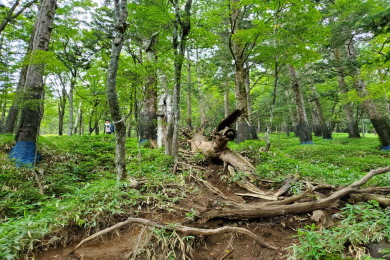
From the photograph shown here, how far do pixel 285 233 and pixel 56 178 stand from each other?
16.6ft

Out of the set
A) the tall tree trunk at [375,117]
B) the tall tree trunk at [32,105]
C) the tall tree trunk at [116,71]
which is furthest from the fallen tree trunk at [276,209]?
the tall tree trunk at [375,117]

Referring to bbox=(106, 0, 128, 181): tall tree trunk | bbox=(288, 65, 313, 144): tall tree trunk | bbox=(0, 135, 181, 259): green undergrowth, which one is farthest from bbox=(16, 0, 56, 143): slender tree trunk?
bbox=(288, 65, 313, 144): tall tree trunk

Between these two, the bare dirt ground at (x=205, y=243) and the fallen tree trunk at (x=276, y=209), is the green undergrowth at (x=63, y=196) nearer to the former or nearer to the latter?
the bare dirt ground at (x=205, y=243)

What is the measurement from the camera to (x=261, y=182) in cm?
404

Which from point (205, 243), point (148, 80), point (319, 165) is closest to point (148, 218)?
point (205, 243)

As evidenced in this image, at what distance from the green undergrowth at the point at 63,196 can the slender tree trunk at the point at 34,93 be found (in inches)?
27.8

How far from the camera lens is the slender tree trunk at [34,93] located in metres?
5.53

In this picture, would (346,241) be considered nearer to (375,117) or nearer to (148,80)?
(148,80)

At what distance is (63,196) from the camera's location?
12.0 feet

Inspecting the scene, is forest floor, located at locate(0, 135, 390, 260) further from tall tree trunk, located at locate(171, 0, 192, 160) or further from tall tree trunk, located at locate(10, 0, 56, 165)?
tall tree trunk, located at locate(171, 0, 192, 160)

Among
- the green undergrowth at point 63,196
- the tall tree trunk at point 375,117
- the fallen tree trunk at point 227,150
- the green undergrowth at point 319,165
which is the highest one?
the tall tree trunk at point 375,117

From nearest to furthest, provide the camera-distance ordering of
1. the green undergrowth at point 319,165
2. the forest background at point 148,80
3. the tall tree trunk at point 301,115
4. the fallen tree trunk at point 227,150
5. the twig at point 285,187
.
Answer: the twig at point 285,187 < the forest background at point 148,80 < the green undergrowth at point 319,165 < the fallen tree trunk at point 227,150 < the tall tree trunk at point 301,115

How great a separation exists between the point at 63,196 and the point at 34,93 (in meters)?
3.84

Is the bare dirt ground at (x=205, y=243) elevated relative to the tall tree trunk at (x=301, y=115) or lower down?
lower down
